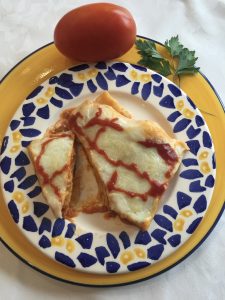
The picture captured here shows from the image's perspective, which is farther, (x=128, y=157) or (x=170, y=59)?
(x=170, y=59)

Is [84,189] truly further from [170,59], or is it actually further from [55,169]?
[170,59]

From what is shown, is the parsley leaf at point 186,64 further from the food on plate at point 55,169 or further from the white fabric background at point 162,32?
the food on plate at point 55,169

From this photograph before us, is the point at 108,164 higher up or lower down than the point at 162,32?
lower down

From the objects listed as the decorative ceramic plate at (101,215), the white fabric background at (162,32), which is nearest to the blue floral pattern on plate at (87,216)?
the decorative ceramic plate at (101,215)

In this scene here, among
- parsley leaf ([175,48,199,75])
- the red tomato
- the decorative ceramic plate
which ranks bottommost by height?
the decorative ceramic plate

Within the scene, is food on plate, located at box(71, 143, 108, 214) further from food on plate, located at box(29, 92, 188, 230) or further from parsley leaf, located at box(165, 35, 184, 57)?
parsley leaf, located at box(165, 35, 184, 57)

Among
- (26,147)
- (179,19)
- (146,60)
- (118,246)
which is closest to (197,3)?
(179,19)

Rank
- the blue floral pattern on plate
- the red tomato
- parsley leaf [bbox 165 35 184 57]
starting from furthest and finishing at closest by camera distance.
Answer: parsley leaf [bbox 165 35 184 57] → the red tomato → the blue floral pattern on plate

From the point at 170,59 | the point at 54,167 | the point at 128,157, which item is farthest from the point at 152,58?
the point at 54,167

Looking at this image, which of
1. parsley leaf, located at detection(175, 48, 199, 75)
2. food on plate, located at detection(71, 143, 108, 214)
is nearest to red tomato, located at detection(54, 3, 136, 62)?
parsley leaf, located at detection(175, 48, 199, 75)
